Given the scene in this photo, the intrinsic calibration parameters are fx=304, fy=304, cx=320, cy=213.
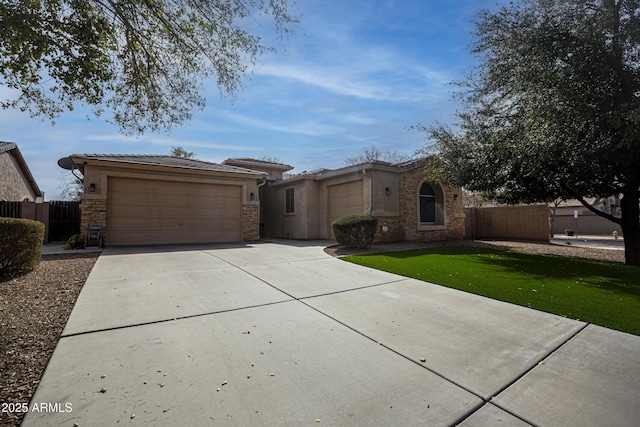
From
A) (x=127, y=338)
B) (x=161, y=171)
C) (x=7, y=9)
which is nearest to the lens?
(x=127, y=338)

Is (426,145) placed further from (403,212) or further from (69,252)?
(69,252)

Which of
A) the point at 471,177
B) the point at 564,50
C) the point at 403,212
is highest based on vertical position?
the point at 564,50

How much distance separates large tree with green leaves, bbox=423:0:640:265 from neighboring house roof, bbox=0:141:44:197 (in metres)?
21.5

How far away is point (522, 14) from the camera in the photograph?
7613 millimetres

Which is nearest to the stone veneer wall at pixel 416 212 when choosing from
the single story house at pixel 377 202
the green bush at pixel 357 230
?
the single story house at pixel 377 202

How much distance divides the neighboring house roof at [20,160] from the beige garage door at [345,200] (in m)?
16.3

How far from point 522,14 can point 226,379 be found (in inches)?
395

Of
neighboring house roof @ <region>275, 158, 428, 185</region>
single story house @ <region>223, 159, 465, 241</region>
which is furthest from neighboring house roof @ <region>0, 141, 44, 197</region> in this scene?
neighboring house roof @ <region>275, 158, 428, 185</region>

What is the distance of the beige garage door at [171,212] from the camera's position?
1090 cm

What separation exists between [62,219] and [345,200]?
487 inches

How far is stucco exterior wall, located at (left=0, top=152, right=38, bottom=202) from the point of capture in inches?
593

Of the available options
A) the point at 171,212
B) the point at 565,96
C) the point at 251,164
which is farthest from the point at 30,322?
the point at 251,164

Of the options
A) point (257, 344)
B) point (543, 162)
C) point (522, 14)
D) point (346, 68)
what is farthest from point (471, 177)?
point (257, 344)

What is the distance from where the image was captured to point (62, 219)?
13.1 meters
